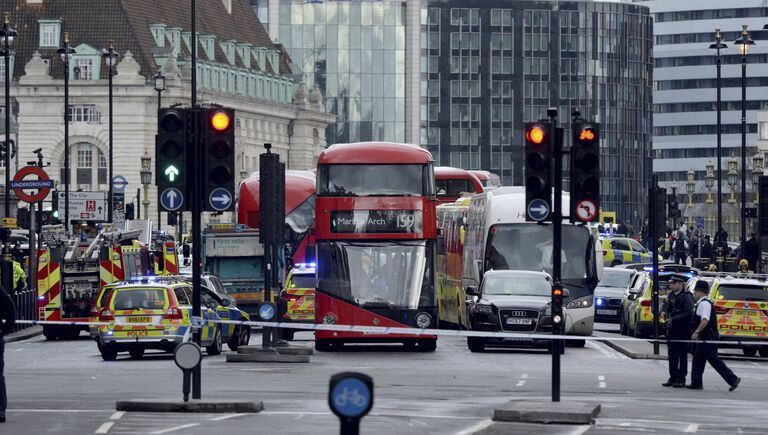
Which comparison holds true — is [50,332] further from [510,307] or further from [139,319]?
[510,307]

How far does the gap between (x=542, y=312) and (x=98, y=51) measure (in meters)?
99.8

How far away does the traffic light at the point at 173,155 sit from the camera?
23312mm

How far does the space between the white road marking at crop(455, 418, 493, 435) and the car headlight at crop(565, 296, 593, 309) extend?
20632 mm

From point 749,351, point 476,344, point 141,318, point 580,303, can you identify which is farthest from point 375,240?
point 749,351

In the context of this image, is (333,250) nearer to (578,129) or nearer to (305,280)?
(305,280)

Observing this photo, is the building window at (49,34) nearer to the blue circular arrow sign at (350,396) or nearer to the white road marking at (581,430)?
the white road marking at (581,430)

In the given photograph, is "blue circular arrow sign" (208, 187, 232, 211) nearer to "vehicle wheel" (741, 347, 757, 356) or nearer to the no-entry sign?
"vehicle wheel" (741, 347, 757, 356)

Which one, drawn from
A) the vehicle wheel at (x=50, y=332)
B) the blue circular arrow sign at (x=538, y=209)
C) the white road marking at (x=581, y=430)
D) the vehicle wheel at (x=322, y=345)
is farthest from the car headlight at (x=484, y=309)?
the white road marking at (x=581, y=430)

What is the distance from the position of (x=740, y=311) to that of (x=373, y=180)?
7.27 m

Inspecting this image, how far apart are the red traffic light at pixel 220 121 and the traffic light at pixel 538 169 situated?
3.38 metres

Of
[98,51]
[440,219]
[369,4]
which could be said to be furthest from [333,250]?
[369,4]

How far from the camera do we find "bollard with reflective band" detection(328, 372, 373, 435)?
11.3m

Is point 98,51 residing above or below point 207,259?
above

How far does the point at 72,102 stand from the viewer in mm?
136875
